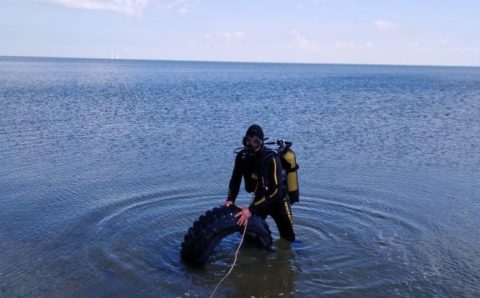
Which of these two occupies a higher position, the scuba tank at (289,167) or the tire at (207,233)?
the scuba tank at (289,167)

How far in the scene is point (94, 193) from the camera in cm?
1127

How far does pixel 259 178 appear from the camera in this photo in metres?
7.65

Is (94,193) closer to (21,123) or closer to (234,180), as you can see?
(234,180)

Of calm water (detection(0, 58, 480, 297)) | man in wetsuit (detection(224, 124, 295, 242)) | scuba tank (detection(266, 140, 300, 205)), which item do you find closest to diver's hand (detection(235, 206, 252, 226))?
man in wetsuit (detection(224, 124, 295, 242))

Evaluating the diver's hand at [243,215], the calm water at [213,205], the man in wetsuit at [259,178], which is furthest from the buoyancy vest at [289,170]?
the calm water at [213,205]

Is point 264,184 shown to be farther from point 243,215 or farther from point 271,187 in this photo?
point 243,215

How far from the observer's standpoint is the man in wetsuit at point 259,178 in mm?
7445

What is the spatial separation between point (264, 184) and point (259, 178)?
15 cm

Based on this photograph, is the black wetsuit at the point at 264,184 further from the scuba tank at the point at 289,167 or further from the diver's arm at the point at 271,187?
the scuba tank at the point at 289,167

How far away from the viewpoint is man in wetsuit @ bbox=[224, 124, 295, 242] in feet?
24.4

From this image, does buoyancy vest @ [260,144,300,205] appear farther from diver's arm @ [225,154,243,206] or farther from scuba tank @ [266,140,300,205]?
diver's arm @ [225,154,243,206]

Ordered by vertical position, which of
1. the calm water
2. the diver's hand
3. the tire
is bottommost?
the calm water

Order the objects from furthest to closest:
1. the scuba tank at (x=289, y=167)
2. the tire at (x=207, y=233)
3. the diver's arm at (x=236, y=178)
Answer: the scuba tank at (x=289, y=167)
the diver's arm at (x=236, y=178)
the tire at (x=207, y=233)

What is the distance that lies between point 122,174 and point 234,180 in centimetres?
588
